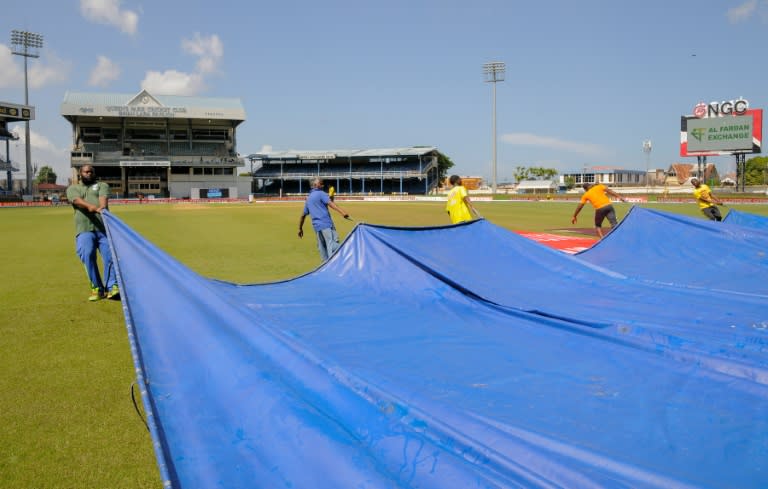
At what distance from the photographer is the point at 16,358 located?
4473 mm

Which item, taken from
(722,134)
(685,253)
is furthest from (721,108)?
(685,253)

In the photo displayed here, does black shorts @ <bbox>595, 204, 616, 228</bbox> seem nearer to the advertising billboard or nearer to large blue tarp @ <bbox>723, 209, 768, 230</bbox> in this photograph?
large blue tarp @ <bbox>723, 209, 768, 230</bbox>

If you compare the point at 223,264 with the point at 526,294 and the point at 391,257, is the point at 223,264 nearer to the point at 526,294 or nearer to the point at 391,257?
the point at 391,257

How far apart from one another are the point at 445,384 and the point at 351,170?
80.0m

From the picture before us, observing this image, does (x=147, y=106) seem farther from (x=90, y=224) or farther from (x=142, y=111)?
(x=90, y=224)

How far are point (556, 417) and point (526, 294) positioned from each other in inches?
113

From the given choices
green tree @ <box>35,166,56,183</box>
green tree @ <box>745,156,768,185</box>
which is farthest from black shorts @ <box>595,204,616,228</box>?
green tree @ <box>35,166,56,183</box>

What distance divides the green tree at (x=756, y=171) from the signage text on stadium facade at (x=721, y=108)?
2342 inches

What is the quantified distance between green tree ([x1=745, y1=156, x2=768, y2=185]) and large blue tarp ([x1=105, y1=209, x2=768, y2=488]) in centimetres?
12074

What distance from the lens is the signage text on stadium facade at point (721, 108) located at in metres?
54.2

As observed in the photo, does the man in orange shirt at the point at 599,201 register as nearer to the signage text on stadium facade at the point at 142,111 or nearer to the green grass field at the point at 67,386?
the green grass field at the point at 67,386

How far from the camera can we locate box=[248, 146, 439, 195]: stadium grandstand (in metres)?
80.1

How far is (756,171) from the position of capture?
374 ft

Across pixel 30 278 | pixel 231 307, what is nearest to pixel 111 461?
pixel 231 307
